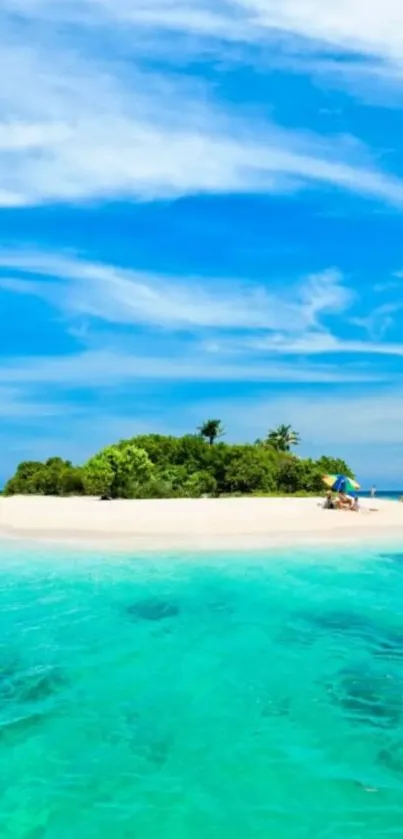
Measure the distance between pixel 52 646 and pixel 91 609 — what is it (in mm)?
2831

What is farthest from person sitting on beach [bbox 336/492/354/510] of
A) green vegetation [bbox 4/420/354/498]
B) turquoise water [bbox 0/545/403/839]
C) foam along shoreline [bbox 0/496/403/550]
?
turquoise water [bbox 0/545/403/839]

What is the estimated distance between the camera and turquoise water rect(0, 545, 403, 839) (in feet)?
19.9

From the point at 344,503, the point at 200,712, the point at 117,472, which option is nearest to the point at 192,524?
the point at 344,503

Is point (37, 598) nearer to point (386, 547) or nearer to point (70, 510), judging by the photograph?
point (386, 547)

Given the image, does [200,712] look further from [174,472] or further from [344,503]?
[174,472]

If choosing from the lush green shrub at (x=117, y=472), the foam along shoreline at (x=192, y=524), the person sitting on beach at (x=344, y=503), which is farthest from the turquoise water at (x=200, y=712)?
the lush green shrub at (x=117, y=472)

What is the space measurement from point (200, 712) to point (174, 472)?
45.1 m

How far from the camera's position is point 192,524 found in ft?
97.0

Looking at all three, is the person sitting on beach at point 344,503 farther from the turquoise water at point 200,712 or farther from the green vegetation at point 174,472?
the turquoise water at point 200,712

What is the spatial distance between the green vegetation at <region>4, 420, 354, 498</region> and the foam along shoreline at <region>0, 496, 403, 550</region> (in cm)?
834

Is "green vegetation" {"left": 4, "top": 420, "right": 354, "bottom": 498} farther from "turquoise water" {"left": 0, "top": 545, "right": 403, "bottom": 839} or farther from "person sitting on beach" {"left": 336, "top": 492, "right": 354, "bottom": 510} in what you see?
"turquoise water" {"left": 0, "top": 545, "right": 403, "bottom": 839}

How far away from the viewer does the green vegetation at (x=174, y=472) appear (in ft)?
163

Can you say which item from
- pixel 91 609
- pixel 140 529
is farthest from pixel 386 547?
pixel 91 609

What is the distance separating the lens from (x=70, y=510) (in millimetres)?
36094
